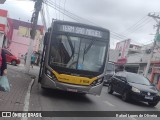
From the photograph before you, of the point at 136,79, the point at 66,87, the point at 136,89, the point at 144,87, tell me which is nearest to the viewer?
the point at 66,87

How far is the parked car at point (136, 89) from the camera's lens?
1722 cm

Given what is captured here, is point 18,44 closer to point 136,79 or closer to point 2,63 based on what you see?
point 136,79

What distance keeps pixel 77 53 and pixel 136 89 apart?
179 inches

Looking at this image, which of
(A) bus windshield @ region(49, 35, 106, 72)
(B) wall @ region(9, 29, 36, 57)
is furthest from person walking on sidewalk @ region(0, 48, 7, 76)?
(B) wall @ region(9, 29, 36, 57)

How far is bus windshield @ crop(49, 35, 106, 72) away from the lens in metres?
14.3

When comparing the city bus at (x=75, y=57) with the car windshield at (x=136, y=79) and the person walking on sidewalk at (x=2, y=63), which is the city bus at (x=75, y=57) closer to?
the person walking on sidewalk at (x=2, y=63)

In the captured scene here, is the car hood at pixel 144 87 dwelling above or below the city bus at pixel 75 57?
below

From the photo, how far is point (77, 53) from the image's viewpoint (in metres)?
14.4

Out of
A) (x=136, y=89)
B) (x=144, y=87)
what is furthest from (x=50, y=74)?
(x=144, y=87)

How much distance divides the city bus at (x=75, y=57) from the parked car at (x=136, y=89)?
11.2 ft

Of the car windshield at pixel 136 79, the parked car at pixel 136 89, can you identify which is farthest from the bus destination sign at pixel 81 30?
the car windshield at pixel 136 79

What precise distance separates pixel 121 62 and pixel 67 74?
5971 cm

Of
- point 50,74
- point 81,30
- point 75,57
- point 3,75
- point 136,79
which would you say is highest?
point 81,30

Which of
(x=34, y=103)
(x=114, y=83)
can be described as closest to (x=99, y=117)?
(x=34, y=103)
